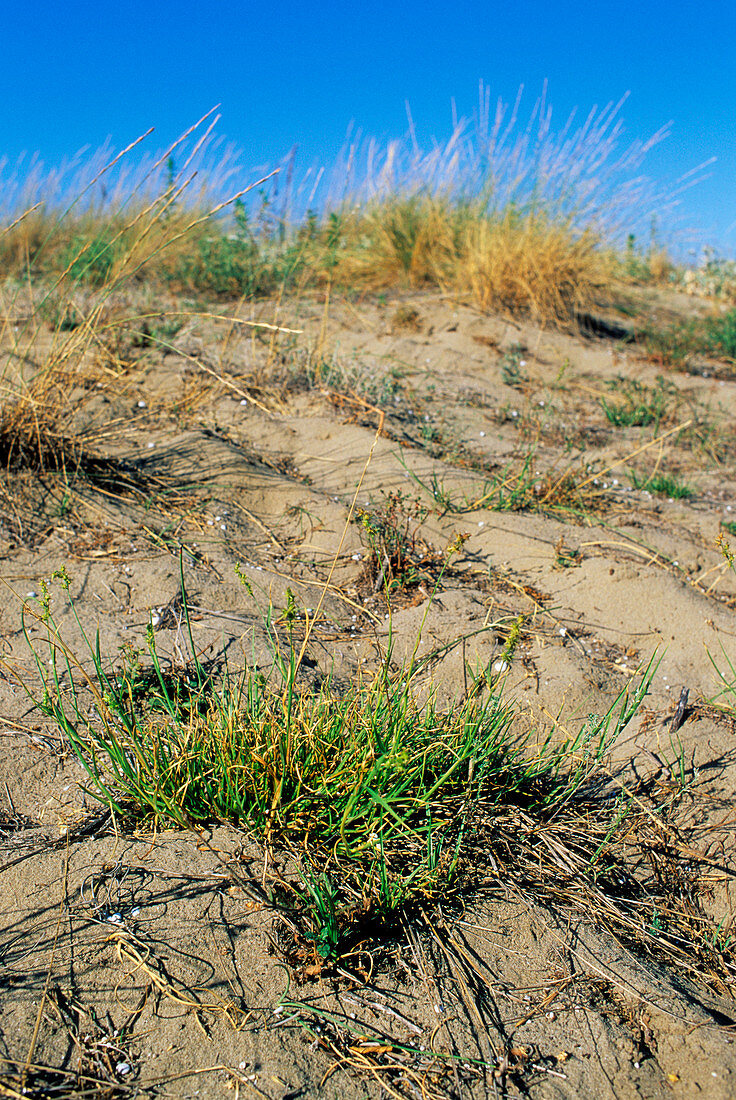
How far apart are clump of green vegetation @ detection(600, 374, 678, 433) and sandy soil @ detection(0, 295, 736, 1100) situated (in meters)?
0.08

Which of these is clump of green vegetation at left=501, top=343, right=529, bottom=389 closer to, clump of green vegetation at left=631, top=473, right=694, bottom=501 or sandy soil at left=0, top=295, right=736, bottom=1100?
sandy soil at left=0, top=295, right=736, bottom=1100

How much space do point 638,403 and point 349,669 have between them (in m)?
3.49

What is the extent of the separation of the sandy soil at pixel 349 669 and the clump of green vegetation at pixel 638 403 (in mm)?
78

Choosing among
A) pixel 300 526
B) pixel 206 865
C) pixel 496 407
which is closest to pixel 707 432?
pixel 496 407

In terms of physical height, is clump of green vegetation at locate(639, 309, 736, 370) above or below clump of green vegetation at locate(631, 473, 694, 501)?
above

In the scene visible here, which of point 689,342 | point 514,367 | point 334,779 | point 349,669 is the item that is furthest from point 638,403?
point 334,779

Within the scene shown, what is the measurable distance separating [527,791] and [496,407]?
309 cm

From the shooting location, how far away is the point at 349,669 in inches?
88.4

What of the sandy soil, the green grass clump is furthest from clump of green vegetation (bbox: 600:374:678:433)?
the green grass clump

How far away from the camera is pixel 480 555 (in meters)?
2.84

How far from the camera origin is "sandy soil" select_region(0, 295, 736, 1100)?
127 cm

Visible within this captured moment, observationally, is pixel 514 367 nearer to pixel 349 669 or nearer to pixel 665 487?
pixel 665 487

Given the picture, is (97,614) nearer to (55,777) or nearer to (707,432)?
(55,777)

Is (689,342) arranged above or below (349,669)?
above
